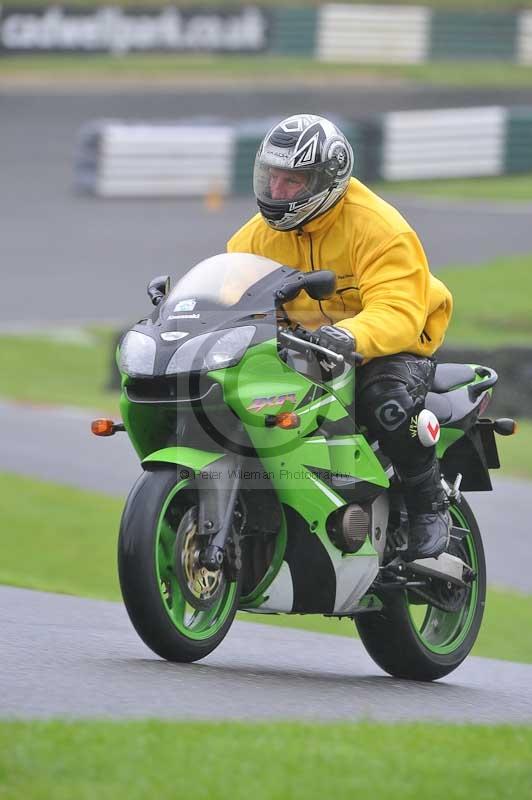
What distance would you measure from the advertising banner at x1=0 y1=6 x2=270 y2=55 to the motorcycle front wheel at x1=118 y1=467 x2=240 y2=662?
31102 mm

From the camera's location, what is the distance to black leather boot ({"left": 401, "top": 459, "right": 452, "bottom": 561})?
6.43 metres

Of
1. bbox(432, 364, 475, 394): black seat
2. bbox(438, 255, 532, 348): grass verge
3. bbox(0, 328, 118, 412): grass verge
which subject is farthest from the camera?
bbox(438, 255, 532, 348): grass verge

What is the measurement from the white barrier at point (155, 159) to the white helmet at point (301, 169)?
68.7ft

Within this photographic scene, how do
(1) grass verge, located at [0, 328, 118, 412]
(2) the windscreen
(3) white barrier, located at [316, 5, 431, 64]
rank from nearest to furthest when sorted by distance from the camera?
(2) the windscreen, (1) grass verge, located at [0, 328, 118, 412], (3) white barrier, located at [316, 5, 431, 64]

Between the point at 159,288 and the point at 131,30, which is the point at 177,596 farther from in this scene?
the point at 131,30

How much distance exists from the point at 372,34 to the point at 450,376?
106ft

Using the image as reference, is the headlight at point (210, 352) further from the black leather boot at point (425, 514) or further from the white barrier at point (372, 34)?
the white barrier at point (372, 34)

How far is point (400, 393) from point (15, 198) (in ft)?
69.8

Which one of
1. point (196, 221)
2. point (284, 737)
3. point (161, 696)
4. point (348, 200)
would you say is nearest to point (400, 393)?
point (348, 200)

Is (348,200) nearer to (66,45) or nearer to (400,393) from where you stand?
(400,393)

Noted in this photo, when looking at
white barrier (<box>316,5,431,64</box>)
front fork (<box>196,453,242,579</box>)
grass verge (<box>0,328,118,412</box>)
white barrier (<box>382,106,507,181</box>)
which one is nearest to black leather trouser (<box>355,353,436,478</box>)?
front fork (<box>196,453,242,579</box>)

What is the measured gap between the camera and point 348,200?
20.7 feet

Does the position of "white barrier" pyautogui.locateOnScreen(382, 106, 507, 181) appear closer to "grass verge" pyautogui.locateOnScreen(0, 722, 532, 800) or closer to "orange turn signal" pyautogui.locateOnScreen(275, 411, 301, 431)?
"orange turn signal" pyautogui.locateOnScreen(275, 411, 301, 431)

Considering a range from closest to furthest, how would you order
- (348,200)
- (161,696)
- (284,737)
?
(284,737) < (161,696) < (348,200)
